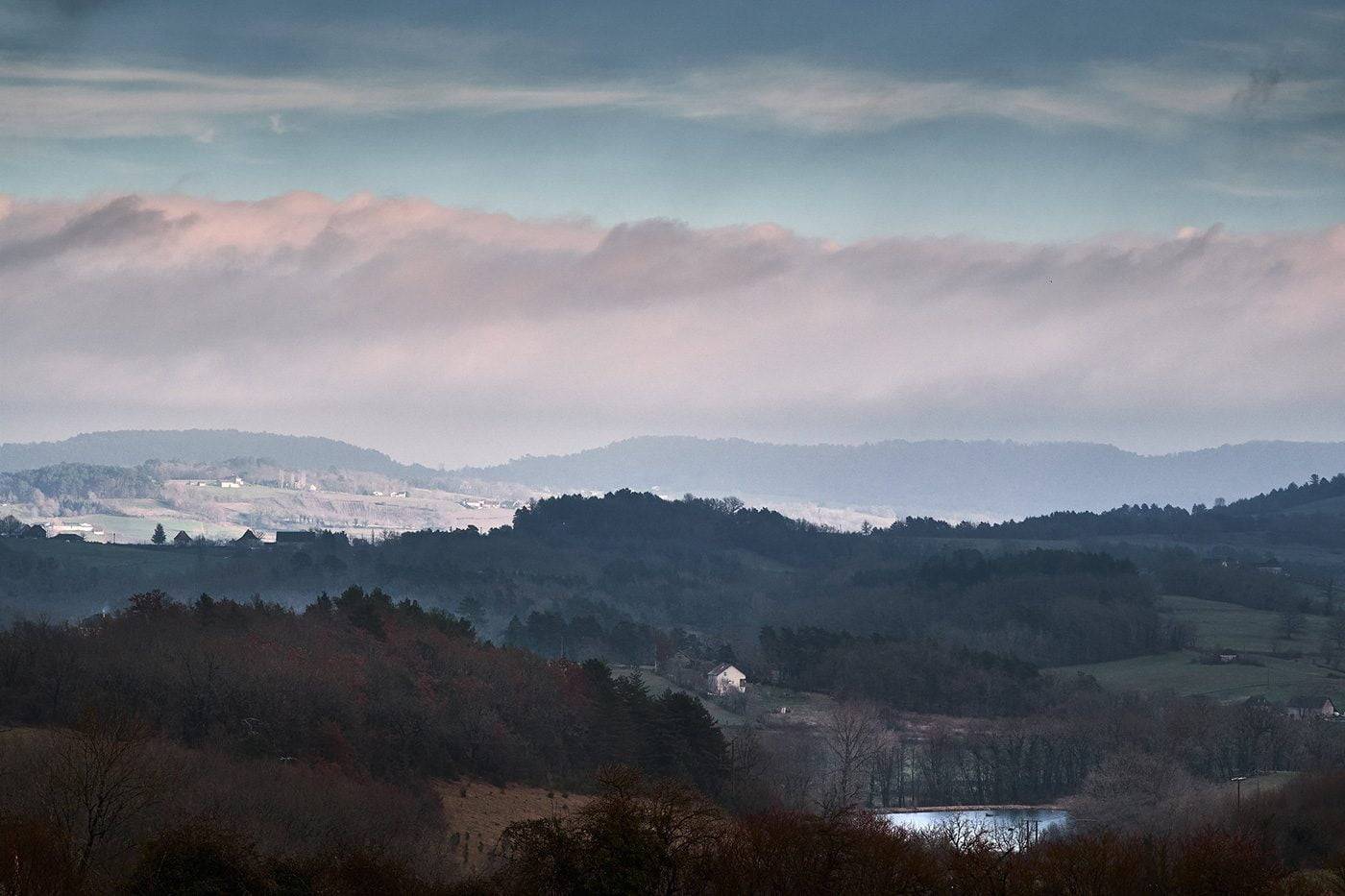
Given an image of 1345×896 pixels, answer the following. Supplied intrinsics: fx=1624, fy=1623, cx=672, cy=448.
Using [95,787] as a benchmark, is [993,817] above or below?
below

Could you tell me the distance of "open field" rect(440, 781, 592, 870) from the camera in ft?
227

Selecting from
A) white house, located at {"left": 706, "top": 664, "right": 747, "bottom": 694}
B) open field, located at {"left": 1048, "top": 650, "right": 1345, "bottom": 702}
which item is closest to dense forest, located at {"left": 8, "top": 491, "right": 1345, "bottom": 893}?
white house, located at {"left": 706, "top": 664, "right": 747, "bottom": 694}

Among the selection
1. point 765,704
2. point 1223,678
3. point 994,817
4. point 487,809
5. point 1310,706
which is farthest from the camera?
point 765,704

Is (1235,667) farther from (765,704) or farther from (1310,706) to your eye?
(765,704)

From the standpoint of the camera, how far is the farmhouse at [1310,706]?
138 m

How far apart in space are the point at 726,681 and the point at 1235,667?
166 feet

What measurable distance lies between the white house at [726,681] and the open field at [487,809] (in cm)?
7698

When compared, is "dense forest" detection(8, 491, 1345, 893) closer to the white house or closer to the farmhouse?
the white house

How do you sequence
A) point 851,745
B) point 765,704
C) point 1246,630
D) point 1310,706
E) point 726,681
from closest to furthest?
point 851,745 < point 1310,706 < point 765,704 < point 726,681 < point 1246,630

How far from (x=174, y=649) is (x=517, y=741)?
19969 millimetres

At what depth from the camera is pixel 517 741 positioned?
3711 inches

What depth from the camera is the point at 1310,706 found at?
459 ft

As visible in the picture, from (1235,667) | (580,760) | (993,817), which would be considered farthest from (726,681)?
(580,760)

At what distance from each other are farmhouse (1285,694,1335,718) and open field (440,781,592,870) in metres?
78.1
